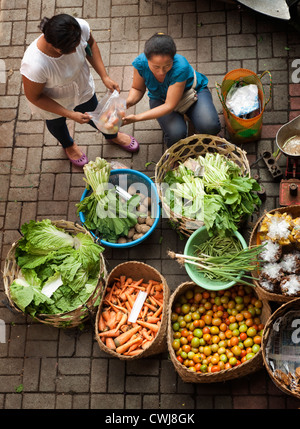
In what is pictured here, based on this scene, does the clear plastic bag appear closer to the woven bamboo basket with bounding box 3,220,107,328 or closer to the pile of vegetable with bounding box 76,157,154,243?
the pile of vegetable with bounding box 76,157,154,243

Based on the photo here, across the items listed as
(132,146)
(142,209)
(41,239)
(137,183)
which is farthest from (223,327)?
(132,146)

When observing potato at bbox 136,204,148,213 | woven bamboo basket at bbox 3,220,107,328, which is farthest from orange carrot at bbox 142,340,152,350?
potato at bbox 136,204,148,213

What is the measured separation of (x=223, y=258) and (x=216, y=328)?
0.68 meters

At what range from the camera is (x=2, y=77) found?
530 centimetres

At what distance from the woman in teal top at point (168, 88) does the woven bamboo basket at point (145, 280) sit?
1281mm

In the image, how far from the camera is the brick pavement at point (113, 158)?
164 inches

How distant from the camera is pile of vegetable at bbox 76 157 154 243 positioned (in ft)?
13.7

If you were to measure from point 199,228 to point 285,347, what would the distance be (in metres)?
1.21

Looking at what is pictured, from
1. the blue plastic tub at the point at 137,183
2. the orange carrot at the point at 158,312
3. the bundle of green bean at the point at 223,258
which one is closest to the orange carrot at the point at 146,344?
the orange carrot at the point at 158,312

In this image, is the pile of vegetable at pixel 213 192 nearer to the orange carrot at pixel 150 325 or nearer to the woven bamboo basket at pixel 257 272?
the woven bamboo basket at pixel 257 272

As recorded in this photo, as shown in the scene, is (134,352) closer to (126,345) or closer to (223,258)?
(126,345)

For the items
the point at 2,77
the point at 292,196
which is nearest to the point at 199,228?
the point at 292,196

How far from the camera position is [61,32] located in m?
3.25
